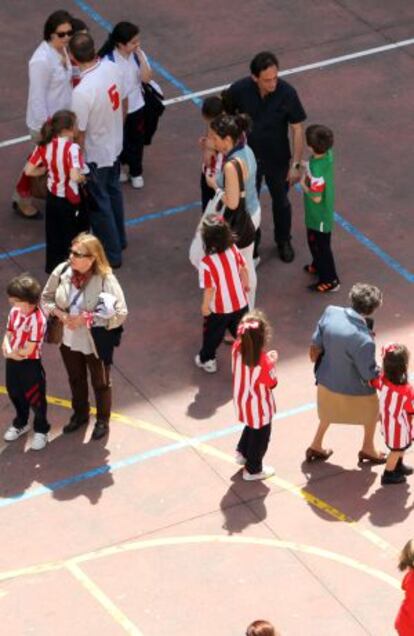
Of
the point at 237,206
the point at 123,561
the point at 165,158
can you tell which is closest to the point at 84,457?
the point at 123,561

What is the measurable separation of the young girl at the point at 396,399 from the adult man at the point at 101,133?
3.76 m

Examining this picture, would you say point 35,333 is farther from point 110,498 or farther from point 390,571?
point 390,571

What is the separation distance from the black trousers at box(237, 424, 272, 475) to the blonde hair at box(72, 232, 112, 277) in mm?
1642

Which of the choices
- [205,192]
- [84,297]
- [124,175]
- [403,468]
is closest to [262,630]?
[403,468]

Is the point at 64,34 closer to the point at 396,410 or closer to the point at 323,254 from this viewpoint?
the point at 323,254

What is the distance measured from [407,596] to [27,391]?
3884 millimetres

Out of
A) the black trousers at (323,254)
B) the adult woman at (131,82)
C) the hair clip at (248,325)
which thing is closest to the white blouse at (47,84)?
the adult woman at (131,82)

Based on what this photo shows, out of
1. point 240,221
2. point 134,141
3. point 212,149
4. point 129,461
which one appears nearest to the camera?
point 129,461

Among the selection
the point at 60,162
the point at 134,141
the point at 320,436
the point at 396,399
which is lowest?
the point at 320,436

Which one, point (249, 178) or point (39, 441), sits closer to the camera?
point (39, 441)

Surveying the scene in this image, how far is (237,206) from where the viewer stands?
534 inches

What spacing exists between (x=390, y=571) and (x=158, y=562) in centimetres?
169

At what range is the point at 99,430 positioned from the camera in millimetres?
13023

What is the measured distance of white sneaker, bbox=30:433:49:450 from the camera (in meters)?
12.9
